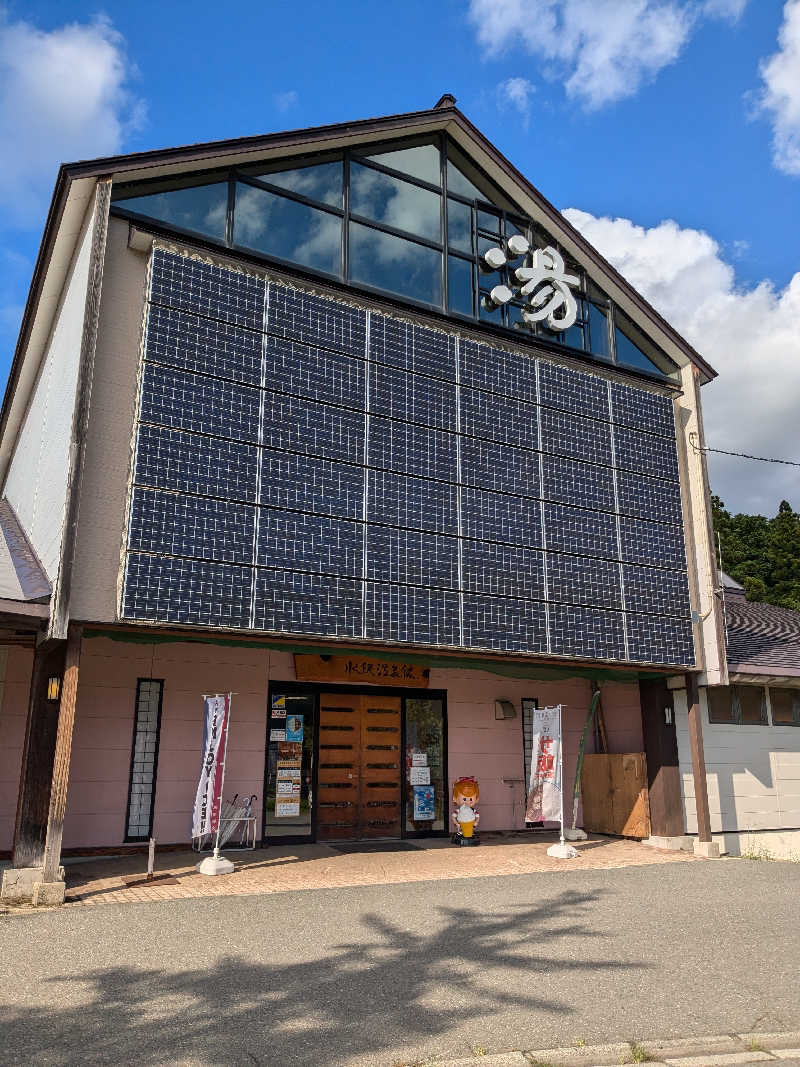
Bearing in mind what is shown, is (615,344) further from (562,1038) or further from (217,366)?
(562,1038)

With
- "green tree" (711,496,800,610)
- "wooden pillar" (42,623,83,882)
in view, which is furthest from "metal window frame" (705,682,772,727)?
"green tree" (711,496,800,610)

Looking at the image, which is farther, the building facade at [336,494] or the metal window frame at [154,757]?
the metal window frame at [154,757]

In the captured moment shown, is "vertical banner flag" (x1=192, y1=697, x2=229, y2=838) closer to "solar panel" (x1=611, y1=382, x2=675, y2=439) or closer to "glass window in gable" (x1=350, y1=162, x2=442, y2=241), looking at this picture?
"glass window in gable" (x1=350, y1=162, x2=442, y2=241)

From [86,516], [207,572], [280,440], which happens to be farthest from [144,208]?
[207,572]

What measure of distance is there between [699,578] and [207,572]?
29.5ft

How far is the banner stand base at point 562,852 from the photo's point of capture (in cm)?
1259

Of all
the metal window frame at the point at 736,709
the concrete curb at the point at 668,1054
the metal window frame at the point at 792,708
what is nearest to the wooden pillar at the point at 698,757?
the metal window frame at the point at 736,709

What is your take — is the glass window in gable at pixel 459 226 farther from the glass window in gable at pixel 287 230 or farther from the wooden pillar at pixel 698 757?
the wooden pillar at pixel 698 757

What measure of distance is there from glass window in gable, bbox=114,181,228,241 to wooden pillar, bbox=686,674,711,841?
34.7ft

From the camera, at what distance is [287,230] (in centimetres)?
1208

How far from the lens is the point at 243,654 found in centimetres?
1357

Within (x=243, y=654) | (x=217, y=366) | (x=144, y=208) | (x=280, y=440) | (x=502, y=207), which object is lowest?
(x=243, y=654)

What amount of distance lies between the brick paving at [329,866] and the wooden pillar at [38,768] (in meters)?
0.75

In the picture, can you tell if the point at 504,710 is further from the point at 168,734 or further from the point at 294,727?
the point at 168,734
